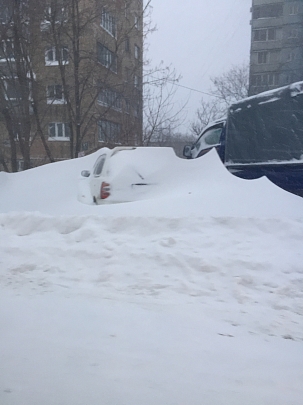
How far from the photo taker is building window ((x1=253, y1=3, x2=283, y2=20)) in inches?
940

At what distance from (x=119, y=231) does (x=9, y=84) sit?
13.6 metres

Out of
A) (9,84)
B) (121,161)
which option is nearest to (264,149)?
(121,161)

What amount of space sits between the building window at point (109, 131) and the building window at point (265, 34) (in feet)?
39.9

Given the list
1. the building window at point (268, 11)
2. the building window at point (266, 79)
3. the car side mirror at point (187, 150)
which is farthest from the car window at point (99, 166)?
the building window at point (268, 11)

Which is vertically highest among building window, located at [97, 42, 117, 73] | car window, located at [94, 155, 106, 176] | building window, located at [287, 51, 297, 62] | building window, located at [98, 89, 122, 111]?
building window, located at [287, 51, 297, 62]

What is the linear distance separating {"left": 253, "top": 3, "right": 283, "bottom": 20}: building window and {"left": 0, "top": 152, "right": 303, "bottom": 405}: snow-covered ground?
65.6 ft

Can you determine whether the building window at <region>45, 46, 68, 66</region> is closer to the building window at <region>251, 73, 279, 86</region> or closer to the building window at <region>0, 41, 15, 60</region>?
the building window at <region>0, 41, 15, 60</region>

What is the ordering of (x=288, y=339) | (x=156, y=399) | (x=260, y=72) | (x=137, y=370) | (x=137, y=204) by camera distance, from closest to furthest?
(x=156, y=399), (x=137, y=370), (x=288, y=339), (x=137, y=204), (x=260, y=72)

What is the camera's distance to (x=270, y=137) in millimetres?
9203

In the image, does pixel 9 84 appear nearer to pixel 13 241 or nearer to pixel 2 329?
pixel 13 241

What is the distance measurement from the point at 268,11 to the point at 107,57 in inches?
453

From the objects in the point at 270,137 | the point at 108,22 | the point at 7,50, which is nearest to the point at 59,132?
the point at 7,50

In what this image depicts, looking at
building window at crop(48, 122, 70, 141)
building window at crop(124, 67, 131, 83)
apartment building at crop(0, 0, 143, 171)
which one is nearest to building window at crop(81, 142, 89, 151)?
apartment building at crop(0, 0, 143, 171)

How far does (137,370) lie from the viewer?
9.34ft
